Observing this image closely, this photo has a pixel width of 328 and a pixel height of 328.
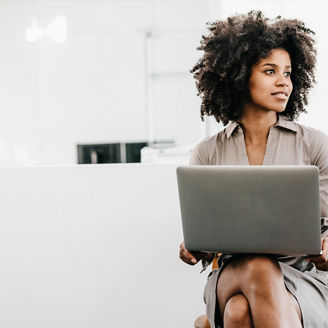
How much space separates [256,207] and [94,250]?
871 millimetres

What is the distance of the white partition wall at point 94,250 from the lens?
5.17ft

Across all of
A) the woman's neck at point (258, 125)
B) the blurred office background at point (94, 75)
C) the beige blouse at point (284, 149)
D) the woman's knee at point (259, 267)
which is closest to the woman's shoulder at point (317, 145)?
the beige blouse at point (284, 149)

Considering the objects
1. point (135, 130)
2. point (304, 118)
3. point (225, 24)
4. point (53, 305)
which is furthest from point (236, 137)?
point (135, 130)

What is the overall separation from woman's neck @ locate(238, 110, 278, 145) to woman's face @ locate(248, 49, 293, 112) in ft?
0.12

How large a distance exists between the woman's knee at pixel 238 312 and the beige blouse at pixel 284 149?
0.77ft

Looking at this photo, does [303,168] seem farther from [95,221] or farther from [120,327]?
[120,327]

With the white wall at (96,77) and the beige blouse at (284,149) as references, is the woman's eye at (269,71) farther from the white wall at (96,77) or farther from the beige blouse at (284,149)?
the white wall at (96,77)

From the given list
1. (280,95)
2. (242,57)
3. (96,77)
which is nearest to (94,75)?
(96,77)

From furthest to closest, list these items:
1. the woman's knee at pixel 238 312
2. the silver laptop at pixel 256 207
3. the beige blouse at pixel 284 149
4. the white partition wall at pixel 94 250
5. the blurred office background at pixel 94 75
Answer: the blurred office background at pixel 94 75 < the white partition wall at pixel 94 250 < the beige blouse at pixel 284 149 < the woman's knee at pixel 238 312 < the silver laptop at pixel 256 207

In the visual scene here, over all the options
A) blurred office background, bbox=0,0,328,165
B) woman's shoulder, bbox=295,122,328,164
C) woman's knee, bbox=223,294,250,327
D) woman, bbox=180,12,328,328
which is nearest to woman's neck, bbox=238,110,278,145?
woman, bbox=180,12,328,328

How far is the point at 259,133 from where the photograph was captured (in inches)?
52.2

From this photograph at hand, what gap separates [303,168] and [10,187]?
1150 mm

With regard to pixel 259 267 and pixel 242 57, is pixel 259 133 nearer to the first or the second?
pixel 242 57

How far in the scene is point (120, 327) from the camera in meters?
1.63
